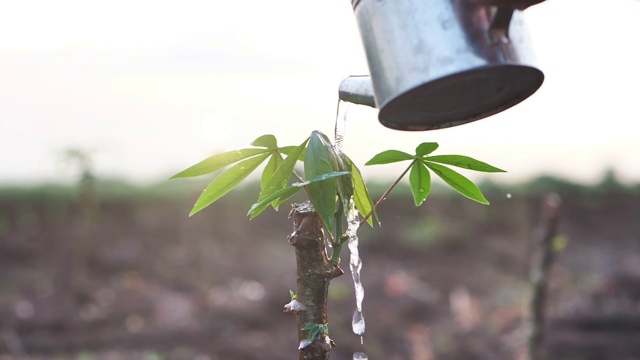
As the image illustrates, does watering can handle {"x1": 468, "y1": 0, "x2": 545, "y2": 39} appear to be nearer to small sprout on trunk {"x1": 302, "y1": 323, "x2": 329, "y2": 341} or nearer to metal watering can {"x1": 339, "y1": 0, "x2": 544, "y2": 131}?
metal watering can {"x1": 339, "y1": 0, "x2": 544, "y2": 131}

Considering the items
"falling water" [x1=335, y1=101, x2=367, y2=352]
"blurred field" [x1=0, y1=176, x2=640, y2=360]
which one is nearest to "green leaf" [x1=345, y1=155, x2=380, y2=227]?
"falling water" [x1=335, y1=101, x2=367, y2=352]

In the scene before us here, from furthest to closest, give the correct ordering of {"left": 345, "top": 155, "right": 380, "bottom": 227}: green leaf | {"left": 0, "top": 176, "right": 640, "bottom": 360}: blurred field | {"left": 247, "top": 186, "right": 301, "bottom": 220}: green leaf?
{"left": 0, "top": 176, "right": 640, "bottom": 360}: blurred field < {"left": 345, "top": 155, "right": 380, "bottom": 227}: green leaf < {"left": 247, "top": 186, "right": 301, "bottom": 220}: green leaf

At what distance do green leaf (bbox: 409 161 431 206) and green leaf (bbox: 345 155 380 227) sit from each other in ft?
0.23

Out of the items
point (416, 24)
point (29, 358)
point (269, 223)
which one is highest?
point (416, 24)

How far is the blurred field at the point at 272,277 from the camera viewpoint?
371 cm

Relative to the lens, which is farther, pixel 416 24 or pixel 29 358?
pixel 29 358

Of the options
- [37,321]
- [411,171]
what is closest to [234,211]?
[37,321]

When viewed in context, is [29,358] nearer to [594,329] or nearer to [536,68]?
[594,329]

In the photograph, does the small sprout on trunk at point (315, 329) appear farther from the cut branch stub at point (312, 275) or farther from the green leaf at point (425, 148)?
the green leaf at point (425, 148)

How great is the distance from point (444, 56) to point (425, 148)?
15 cm

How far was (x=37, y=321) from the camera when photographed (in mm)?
3797

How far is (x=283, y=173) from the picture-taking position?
0.88m

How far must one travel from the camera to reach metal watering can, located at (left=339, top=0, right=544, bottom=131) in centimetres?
85

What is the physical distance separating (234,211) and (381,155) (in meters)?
4.08
